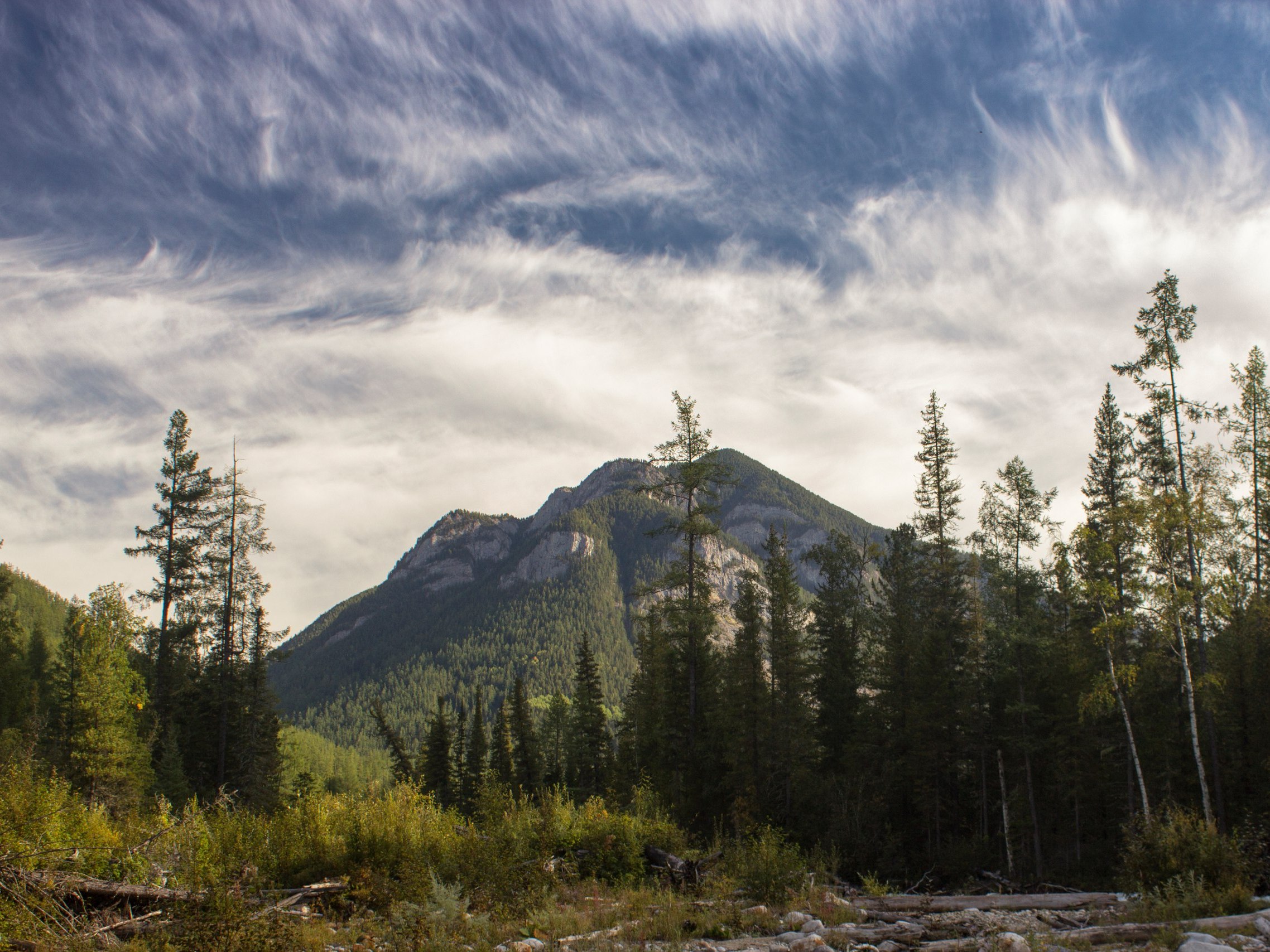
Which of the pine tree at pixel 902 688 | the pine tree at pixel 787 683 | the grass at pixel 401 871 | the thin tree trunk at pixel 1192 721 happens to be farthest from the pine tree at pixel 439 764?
the thin tree trunk at pixel 1192 721

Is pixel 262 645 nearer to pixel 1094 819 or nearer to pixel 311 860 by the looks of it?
pixel 311 860

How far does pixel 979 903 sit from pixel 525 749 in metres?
44.5

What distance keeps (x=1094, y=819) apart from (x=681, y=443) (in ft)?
85.2

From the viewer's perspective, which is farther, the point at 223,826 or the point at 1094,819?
the point at 1094,819

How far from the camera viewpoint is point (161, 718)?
30391 mm

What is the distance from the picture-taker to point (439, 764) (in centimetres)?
5266

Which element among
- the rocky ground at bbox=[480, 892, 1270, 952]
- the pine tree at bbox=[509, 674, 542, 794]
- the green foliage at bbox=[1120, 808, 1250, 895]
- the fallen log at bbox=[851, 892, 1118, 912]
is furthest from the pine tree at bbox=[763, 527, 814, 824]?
the pine tree at bbox=[509, 674, 542, 794]

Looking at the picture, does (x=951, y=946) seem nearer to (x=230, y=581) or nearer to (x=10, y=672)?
(x=230, y=581)

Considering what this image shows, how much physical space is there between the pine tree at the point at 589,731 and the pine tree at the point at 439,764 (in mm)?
9200

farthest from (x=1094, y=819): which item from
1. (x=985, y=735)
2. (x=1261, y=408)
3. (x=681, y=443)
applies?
(x=681, y=443)

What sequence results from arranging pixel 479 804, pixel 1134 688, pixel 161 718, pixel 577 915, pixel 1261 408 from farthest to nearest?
pixel 161 718 → pixel 1261 408 → pixel 1134 688 → pixel 479 804 → pixel 577 915

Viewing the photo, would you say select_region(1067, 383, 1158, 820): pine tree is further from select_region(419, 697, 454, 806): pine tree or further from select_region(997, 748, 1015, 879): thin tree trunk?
select_region(419, 697, 454, 806): pine tree

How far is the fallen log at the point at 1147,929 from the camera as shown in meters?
8.57

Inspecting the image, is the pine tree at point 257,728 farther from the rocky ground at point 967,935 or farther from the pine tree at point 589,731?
the rocky ground at point 967,935
